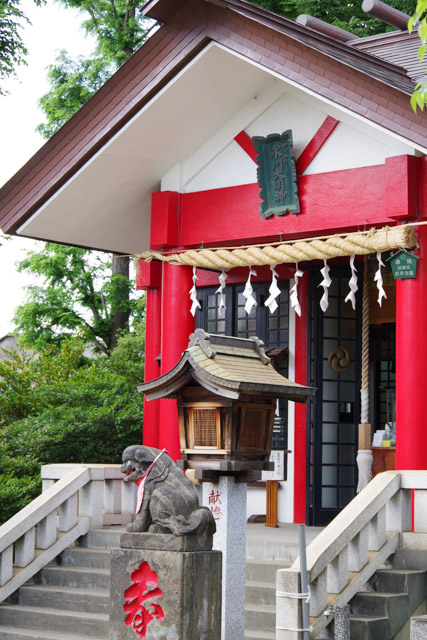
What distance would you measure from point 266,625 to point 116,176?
5885mm

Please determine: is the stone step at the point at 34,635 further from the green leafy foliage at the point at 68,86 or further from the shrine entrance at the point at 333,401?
the green leafy foliage at the point at 68,86

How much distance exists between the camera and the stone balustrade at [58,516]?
10492 mm

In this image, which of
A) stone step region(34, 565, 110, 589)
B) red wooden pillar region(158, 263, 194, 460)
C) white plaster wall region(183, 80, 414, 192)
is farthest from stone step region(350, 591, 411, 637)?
white plaster wall region(183, 80, 414, 192)

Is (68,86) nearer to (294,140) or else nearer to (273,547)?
(294,140)

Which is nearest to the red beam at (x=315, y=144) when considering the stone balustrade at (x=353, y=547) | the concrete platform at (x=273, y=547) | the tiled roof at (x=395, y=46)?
the tiled roof at (x=395, y=46)

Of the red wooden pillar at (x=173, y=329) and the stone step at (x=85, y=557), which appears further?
the red wooden pillar at (x=173, y=329)

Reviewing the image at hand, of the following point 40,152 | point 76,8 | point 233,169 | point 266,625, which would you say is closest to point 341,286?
point 233,169

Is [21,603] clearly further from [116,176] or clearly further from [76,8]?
[76,8]

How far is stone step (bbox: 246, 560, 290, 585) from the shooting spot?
31.0 ft

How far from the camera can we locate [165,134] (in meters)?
11.8

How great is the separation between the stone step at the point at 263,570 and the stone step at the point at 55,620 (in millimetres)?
1431

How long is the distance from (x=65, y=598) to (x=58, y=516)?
1.36 metres

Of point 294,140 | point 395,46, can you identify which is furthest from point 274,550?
point 395,46

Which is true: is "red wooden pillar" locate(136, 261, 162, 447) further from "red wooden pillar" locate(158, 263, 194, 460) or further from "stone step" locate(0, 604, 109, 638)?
"stone step" locate(0, 604, 109, 638)
